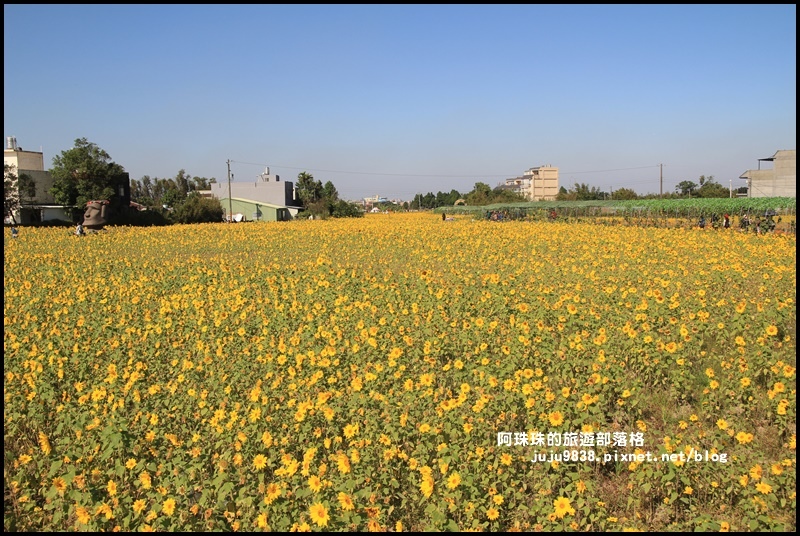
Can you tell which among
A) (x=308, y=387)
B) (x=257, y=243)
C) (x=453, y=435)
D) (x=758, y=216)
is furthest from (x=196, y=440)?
(x=758, y=216)

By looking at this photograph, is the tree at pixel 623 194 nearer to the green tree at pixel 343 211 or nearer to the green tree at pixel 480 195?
the green tree at pixel 480 195

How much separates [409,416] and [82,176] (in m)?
44.7

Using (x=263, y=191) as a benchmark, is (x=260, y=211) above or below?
below

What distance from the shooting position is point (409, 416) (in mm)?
4164

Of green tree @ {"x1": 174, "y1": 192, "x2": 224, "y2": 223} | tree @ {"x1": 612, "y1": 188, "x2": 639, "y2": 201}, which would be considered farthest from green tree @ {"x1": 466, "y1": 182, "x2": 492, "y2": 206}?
green tree @ {"x1": 174, "y1": 192, "x2": 224, "y2": 223}

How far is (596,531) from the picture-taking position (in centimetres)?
337

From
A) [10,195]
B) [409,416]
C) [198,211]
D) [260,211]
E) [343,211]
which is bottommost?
[409,416]

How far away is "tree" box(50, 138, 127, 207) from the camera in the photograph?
41281 mm

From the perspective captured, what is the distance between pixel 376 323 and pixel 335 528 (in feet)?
11.6

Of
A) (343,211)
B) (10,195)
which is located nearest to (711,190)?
(343,211)

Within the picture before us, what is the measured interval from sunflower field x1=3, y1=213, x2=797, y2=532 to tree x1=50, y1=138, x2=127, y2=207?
1478 inches

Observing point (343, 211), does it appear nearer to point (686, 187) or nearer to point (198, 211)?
point (198, 211)

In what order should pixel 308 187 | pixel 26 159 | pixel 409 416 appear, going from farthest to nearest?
pixel 308 187 < pixel 26 159 < pixel 409 416

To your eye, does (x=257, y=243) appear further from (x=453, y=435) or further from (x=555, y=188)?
(x=555, y=188)
